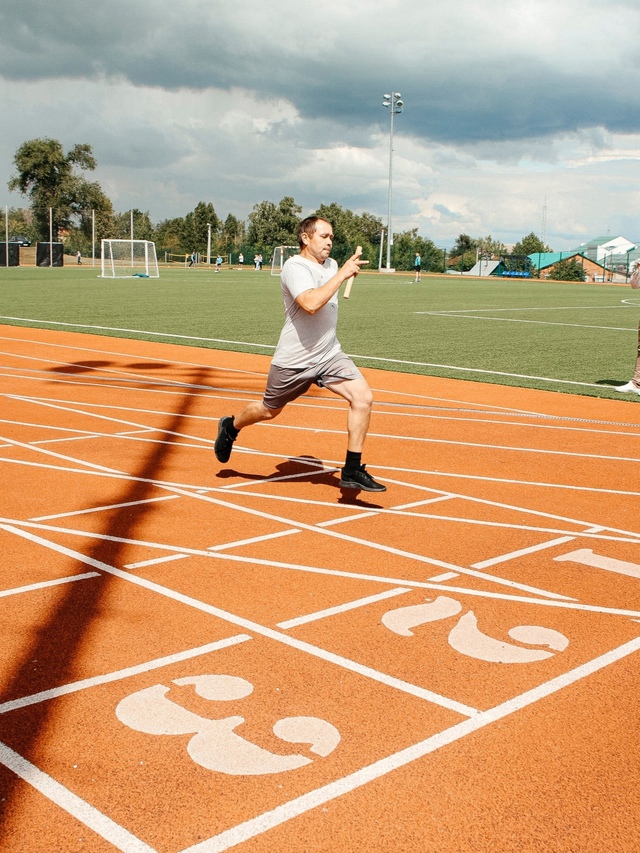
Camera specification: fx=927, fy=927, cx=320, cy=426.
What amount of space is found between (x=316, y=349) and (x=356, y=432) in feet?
2.28

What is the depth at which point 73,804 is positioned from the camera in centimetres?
309

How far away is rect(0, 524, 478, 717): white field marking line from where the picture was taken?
3.89m

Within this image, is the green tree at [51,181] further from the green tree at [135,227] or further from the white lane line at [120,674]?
the white lane line at [120,674]

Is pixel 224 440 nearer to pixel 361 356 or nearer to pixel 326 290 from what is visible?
pixel 326 290

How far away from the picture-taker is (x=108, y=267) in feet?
202

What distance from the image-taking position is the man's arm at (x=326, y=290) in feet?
20.3

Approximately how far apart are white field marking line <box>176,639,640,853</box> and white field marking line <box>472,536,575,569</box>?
128 centimetres

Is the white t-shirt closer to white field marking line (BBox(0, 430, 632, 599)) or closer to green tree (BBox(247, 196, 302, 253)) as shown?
white field marking line (BBox(0, 430, 632, 599))

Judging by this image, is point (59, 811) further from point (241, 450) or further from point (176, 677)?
point (241, 450)

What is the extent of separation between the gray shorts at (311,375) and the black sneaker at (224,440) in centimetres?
69

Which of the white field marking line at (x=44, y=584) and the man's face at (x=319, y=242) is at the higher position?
the man's face at (x=319, y=242)

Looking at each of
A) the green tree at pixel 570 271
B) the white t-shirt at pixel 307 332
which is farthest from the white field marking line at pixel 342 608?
the green tree at pixel 570 271

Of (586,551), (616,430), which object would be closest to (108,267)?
(616,430)

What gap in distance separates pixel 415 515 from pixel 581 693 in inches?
109
